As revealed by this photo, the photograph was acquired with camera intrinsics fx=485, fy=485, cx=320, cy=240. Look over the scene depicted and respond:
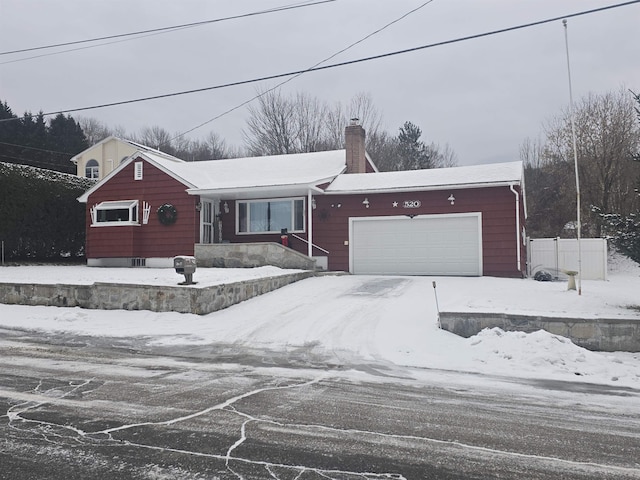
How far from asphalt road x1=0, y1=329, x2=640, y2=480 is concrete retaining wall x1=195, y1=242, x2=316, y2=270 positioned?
958 cm

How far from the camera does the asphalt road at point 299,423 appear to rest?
3.57 meters

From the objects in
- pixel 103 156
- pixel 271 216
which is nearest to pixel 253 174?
pixel 271 216

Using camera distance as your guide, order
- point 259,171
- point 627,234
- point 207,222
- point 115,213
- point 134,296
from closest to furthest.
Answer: point 627,234, point 134,296, point 207,222, point 115,213, point 259,171

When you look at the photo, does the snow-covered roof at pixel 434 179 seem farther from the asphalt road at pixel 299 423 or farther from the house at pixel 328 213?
the asphalt road at pixel 299 423

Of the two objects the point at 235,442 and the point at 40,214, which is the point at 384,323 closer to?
the point at 235,442

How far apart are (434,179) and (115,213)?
1356cm

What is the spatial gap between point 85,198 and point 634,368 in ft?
69.8

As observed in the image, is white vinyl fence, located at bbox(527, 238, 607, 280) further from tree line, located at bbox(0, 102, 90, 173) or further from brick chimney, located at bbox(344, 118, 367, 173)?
tree line, located at bbox(0, 102, 90, 173)

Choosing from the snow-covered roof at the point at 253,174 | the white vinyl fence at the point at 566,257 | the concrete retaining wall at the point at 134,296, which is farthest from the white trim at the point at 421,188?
the concrete retaining wall at the point at 134,296

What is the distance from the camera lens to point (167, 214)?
20.2 meters

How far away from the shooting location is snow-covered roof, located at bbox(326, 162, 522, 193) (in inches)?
677

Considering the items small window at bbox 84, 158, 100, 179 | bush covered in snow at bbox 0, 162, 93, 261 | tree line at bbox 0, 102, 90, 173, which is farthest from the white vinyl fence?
Result: tree line at bbox 0, 102, 90, 173

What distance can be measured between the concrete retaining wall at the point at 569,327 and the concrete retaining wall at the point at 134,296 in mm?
5169

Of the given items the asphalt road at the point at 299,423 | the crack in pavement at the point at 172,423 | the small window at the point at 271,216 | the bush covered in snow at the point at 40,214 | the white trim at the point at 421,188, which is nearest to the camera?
the crack in pavement at the point at 172,423
